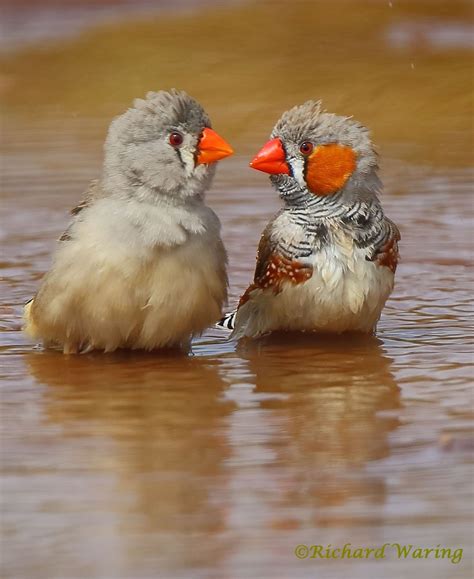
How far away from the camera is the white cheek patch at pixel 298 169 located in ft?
19.2

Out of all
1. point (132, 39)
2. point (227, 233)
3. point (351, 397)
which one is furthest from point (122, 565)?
point (132, 39)

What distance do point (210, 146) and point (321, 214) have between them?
2.07 ft

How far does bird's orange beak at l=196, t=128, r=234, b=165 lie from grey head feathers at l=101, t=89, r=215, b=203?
0.02 m

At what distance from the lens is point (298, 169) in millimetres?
5840

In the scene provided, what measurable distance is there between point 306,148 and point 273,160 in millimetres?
140

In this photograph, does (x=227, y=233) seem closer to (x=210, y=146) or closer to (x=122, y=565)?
(x=210, y=146)

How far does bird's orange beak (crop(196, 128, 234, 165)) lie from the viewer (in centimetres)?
537

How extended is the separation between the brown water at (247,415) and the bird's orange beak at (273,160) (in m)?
0.68

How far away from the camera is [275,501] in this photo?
389cm

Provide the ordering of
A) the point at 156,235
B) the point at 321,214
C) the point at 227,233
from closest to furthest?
the point at 156,235, the point at 321,214, the point at 227,233

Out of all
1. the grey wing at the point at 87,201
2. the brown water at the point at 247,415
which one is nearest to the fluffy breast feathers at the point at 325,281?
the brown water at the point at 247,415

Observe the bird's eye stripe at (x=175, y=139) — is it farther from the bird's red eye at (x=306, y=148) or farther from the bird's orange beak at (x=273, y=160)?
the bird's red eye at (x=306, y=148)

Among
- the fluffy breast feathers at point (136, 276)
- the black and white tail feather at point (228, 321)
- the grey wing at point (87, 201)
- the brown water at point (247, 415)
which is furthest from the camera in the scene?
the black and white tail feather at point (228, 321)

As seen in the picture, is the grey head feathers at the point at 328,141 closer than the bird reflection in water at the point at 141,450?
No
